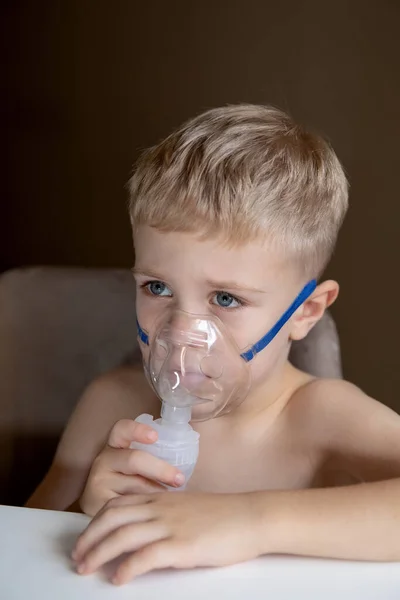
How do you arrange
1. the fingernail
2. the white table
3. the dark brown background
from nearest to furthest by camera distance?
1. the white table
2. the fingernail
3. the dark brown background

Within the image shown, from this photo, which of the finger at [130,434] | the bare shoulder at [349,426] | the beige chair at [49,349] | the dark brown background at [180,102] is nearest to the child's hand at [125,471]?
the finger at [130,434]

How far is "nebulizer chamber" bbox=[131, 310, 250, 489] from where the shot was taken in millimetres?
893

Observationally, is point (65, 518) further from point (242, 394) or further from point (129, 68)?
point (129, 68)

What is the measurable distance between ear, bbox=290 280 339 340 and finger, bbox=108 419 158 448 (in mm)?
361

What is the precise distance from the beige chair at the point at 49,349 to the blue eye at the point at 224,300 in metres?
0.31

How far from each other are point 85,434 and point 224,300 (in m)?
0.36

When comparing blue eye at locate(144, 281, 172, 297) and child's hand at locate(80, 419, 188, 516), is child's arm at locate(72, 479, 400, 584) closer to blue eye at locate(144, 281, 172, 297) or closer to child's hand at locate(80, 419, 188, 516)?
child's hand at locate(80, 419, 188, 516)

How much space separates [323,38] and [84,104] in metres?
0.83

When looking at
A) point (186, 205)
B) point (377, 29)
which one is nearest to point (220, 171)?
point (186, 205)

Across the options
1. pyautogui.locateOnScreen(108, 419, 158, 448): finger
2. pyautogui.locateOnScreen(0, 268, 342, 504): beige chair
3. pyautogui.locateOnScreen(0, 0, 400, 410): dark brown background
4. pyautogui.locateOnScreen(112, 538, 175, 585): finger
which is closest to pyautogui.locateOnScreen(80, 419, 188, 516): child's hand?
pyautogui.locateOnScreen(108, 419, 158, 448): finger

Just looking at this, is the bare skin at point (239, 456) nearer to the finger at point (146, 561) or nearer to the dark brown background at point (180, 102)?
the finger at point (146, 561)

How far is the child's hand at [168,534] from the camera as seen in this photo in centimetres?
69

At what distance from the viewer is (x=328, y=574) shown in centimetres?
72

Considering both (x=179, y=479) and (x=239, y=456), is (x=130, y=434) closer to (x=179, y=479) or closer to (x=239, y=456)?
(x=179, y=479)
